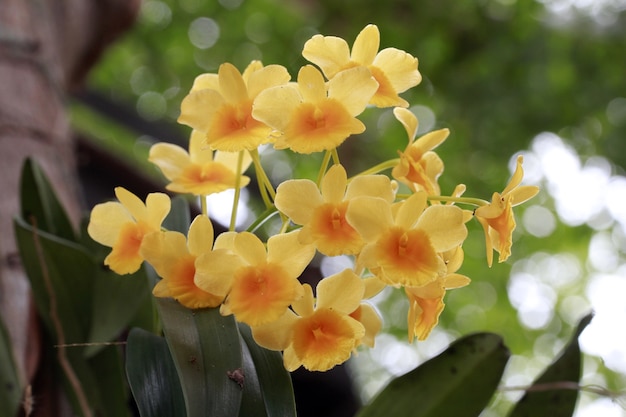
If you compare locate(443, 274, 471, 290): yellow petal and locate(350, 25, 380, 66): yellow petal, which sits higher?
locate(350, 25, 380, 66): yellow petal

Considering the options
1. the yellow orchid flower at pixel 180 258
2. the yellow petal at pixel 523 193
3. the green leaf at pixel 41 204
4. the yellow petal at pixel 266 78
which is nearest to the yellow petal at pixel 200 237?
the yellow orchid flower at pixel 180 258

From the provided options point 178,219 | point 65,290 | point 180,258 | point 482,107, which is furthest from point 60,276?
point 482,107

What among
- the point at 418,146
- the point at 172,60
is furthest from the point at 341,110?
the point at 172,60

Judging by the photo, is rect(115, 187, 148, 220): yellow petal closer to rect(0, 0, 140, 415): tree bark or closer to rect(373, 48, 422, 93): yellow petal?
rect(373, 48, 422, 93): yellow petal

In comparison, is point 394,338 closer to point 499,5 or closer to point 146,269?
point 499,5

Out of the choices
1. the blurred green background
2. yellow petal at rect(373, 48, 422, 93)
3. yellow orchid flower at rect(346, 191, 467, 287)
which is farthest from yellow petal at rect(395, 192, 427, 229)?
the blurred green background

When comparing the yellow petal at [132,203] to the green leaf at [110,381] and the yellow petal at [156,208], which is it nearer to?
the yellow petal at [156,208]

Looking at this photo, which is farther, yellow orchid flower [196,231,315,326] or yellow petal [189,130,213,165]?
yellow petal [189,130,213,165]
